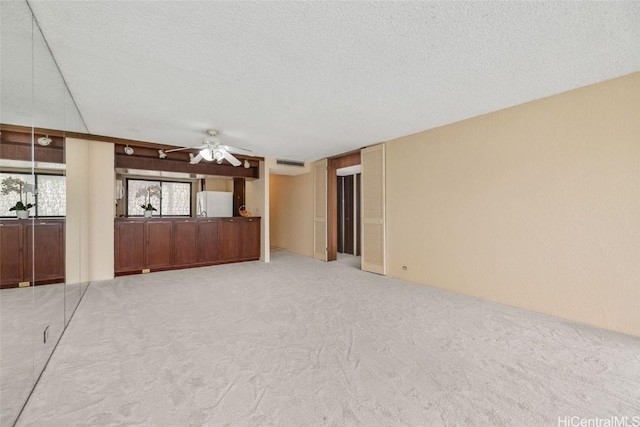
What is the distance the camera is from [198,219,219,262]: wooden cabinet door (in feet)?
19.3

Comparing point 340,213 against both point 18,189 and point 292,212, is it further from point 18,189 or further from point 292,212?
point 18,189

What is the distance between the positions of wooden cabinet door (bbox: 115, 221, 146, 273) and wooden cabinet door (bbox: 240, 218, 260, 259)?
2.03m

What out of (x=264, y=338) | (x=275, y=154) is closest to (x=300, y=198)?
(x=275, y=154)

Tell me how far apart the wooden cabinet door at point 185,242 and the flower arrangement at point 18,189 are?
12.6ft

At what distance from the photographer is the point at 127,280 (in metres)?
4.75

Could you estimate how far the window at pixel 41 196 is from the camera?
1.57 metres

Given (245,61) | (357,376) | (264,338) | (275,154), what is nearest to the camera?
(357,376)

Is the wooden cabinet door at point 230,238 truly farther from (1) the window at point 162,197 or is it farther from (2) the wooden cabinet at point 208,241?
(1) the window at point 162,197

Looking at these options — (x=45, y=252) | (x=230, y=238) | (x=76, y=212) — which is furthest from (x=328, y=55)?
(x=230, y=238)

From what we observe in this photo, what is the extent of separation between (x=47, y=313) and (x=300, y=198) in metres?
5.74

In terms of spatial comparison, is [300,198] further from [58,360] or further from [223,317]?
[58,360]

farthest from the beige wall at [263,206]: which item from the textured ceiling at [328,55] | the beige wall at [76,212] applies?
the beige wall at [76,212]

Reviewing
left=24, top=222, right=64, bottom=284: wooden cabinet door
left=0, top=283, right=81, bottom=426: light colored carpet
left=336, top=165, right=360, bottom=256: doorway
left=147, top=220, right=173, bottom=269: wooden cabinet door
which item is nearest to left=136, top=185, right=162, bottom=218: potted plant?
left=147, top=220, right=173, bottom=269: wooden cabinet door

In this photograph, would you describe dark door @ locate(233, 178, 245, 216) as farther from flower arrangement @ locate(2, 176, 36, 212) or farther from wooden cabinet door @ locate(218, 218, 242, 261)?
flower arrangement @ locate(2, 176, 36, 212)
